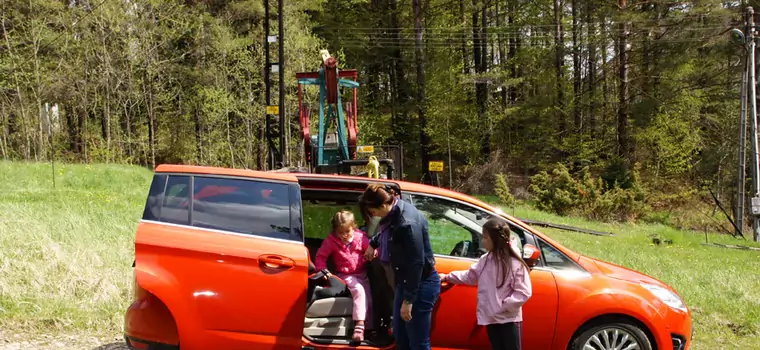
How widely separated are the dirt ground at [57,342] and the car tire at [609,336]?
13.8 feet

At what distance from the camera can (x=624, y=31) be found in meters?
28.8

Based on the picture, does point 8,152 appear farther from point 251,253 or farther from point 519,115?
point 251,253

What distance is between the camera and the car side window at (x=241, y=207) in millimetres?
4141

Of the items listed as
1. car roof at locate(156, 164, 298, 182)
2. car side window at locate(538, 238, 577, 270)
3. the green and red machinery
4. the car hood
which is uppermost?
the green and red machinery

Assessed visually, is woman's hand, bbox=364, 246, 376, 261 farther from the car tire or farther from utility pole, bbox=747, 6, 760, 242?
utility pole, bbox=747, 6, 760, 242

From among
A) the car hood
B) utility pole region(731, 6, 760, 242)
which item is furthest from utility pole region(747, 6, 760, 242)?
the car hood

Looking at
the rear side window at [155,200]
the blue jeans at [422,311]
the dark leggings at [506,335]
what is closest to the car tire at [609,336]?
the dark leggings at [506,335]

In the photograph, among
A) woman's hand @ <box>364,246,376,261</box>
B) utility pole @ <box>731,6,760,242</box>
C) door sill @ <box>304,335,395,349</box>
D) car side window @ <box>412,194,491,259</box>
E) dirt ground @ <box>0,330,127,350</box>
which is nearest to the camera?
door sill @ <box>304,335,395,349</box>

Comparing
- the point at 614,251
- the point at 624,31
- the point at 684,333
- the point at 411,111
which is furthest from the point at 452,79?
the point at 684,333

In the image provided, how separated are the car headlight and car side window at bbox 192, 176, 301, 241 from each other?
2.92m

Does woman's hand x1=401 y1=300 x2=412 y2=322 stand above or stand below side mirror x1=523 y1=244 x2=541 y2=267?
below

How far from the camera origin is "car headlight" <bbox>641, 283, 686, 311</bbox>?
4664 mm

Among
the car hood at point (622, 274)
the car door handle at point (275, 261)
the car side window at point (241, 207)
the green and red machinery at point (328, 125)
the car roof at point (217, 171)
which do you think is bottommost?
the car hood at point (622, 274)

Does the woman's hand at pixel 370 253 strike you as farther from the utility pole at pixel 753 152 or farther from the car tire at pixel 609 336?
the utility pole at pixel 753 152
